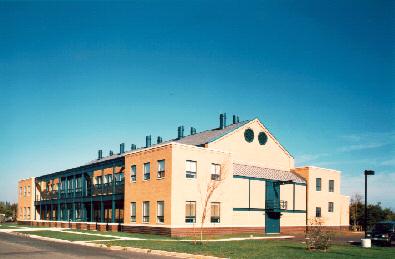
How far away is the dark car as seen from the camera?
94.0ft

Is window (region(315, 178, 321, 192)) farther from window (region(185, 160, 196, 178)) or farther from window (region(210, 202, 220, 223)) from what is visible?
window (region(185, 160, 196, 178))

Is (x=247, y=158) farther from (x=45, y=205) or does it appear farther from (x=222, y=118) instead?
(x=45, y=205)

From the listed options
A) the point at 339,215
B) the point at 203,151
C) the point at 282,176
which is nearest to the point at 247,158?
the point at 282,176

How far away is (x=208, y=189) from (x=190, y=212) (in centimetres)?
241

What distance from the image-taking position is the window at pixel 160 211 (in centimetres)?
3431

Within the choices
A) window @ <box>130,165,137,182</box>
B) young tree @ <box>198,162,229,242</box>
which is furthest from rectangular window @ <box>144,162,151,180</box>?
young tree @ <box>198,162,229,242</box>

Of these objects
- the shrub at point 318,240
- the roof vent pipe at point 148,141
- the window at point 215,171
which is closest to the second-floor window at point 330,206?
the window at point 215,171

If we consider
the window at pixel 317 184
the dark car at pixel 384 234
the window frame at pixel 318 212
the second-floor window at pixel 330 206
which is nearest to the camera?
the dark car at pixel 384 234

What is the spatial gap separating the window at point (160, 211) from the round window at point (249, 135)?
1321 cm

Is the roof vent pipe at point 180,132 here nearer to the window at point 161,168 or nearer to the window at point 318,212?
the window at point 161,168

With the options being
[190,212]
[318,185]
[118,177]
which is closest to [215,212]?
[190,212]

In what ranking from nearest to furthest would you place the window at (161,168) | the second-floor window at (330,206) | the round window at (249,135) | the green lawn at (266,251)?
1. the green lawn at (266,251)
2. the window at (161,168)
3. the round window at (249,135)
4. the second-floor window at (330,206)

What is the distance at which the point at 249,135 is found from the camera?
44.3m

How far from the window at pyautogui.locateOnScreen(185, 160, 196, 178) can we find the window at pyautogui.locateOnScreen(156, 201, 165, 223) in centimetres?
312
